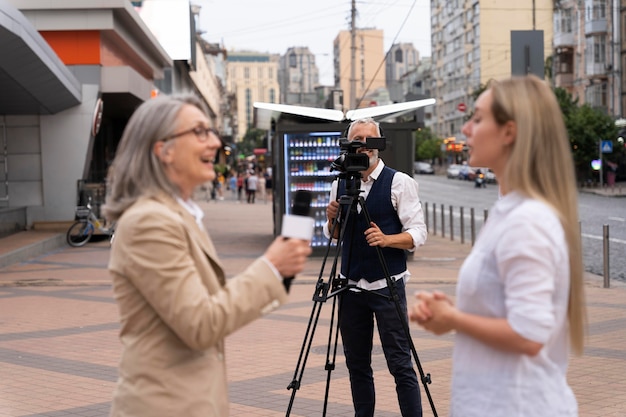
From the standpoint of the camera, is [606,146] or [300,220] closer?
[300,220]

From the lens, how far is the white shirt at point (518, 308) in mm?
2756

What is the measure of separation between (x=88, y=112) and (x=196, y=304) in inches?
957

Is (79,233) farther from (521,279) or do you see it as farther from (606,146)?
(606,146)

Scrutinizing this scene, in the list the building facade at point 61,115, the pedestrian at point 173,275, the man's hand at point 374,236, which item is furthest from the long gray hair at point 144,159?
the building facade at point 61,115

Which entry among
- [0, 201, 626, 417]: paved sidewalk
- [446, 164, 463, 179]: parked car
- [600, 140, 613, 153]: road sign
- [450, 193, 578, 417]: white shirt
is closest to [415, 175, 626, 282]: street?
[600, 140, 613, 153]: road sign

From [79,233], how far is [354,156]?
62.7ft

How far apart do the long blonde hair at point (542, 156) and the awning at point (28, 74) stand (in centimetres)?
1629

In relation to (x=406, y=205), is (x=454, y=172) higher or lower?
lower

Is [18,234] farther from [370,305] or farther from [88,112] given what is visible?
[370,305]

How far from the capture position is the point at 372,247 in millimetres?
6012

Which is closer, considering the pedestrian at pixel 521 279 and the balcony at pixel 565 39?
the pedestrian at pixel 521 279

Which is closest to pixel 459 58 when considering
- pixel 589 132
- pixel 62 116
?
pixel 589 132

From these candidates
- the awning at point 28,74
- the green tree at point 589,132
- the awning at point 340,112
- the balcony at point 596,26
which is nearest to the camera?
the awning at point 340,112

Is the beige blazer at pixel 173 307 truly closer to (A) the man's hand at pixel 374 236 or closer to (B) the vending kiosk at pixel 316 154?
(A) the man's hand at pixel 374 236
